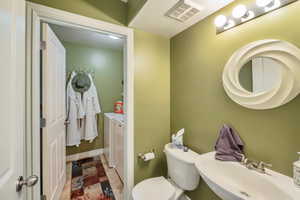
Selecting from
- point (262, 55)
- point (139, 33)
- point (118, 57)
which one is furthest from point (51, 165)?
point (118, 57)

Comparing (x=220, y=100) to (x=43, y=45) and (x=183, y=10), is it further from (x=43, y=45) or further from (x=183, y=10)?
(x=43, y=45)

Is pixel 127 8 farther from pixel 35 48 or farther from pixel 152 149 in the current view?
pixel 152 149

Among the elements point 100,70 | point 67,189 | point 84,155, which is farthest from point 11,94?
point 84,155

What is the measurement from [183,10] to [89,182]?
96.9 inches

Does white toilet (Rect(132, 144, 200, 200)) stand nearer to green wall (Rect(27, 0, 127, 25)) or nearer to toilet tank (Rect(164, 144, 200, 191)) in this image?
toilet tank (Rect(164, 144, 200, 191))

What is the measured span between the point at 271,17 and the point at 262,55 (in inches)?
10.0

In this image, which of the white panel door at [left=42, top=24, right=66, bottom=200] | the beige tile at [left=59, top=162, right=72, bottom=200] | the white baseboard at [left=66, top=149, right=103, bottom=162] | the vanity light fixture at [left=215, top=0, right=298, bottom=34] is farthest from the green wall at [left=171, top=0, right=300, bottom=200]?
the white baseboard at [left=66, top=149, right=103, bottom=162]

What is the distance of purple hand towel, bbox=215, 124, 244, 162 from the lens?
0.99m

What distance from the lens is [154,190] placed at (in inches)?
49.9

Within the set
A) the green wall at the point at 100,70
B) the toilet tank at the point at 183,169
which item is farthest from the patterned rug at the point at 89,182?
the toilet tank at the point at 183,169

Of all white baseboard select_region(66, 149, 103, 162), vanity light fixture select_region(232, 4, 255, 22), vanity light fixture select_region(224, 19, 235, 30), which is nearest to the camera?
vanity light fixture select_region(232, 4, 255, 22)

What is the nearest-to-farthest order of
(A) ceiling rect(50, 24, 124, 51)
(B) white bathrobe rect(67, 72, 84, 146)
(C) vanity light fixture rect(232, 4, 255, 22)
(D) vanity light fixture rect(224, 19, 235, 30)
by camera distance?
(C) vanity light fixture rect(232, 4, 255, 22)
(D) vanity light fixture rect(224, 19, 235, 30)
(A) ceiling rect(50, 24, 124, 51)
(B) white bathrobe rect(67, 72, 84, 146)

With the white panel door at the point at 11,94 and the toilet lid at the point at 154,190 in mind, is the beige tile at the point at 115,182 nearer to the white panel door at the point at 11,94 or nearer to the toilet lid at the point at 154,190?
the toilet lid at the point at 154,190

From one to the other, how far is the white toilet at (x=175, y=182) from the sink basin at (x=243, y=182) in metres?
0.22
